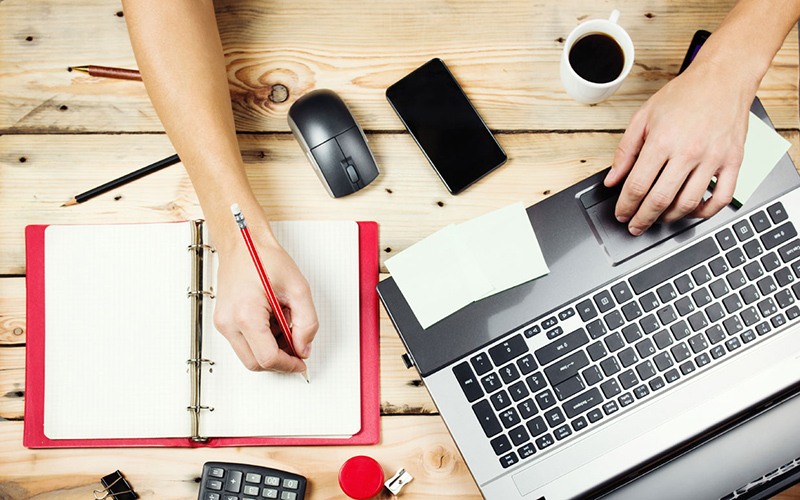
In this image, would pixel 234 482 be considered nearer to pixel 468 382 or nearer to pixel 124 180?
pixel 468 382

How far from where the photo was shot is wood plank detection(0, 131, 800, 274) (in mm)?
782

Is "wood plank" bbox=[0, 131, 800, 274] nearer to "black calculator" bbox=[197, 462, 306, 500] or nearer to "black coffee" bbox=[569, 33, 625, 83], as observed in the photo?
"black coffee" bbox=[569, 33, 625, 83]

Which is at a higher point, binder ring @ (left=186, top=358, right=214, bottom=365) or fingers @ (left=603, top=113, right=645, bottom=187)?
fingers @ (left=603, top=113, right=645, bottom=187)

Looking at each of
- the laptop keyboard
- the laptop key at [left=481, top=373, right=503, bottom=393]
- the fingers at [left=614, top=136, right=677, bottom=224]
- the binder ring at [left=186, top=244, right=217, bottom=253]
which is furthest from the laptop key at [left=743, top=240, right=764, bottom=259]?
the binder ring at [left=186, top=244, right=217, bottom=253]

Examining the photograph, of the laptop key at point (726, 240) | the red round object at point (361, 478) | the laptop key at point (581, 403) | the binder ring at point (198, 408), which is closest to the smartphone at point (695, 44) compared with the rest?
the laptop key at point (726, 240)

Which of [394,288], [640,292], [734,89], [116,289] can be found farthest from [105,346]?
[734,89]

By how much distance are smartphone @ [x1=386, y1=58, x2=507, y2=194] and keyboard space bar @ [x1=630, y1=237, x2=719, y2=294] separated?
239 mm

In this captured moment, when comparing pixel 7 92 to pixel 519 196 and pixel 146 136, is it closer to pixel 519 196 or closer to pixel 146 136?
pixel 146 136

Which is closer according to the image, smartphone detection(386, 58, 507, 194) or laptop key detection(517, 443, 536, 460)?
laptop key detection(517, 443, 536, 460)

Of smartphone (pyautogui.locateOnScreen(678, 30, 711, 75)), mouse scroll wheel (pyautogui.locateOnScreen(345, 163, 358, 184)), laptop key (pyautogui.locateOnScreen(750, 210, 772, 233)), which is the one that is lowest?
laptop key (pyautogui.locateOnScreen(750, 210, 772, 233))

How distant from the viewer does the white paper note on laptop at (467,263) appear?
0.69m

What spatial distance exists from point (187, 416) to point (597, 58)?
28.4 inches

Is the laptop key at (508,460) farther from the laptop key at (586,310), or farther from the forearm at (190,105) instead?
the forearm at (190,105)

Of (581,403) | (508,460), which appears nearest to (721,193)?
(581,403)
